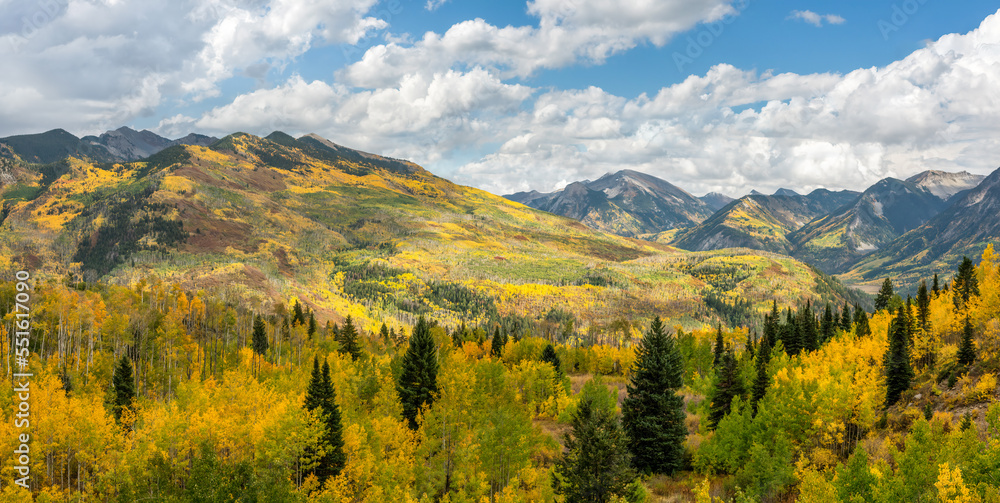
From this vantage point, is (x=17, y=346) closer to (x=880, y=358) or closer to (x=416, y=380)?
(x=416, y=380)

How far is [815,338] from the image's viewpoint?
9181 cm

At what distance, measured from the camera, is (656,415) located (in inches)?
1973

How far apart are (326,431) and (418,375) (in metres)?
17.6

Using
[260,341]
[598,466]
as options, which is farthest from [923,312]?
[260,341]

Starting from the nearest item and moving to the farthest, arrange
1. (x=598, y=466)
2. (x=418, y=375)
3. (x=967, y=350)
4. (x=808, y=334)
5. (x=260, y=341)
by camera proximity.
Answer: (x=598, y=466) → (x=967, y=350) → (x=418, y=375) → (x=808, y=334) → (x=260, y=341)

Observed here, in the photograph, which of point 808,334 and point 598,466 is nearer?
point 598,466

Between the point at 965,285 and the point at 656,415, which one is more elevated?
the point at 965,285

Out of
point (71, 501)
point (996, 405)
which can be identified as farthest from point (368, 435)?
point (996, 405)

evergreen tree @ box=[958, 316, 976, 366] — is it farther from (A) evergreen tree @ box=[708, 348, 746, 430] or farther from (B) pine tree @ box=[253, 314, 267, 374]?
(B) pine tree @ box=[253, 314, 267, 374]

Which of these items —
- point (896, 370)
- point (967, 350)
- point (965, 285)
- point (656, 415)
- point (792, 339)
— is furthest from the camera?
point (792, 339)

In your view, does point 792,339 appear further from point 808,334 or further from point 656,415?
point 656,415

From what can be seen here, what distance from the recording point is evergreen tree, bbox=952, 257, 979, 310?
8189cm

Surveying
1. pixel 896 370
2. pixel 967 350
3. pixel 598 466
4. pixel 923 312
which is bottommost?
pixel 598 466

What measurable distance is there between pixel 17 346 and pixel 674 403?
315 feet
